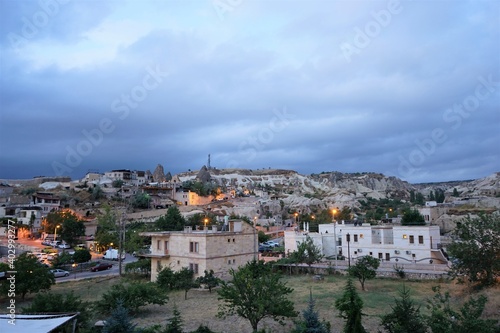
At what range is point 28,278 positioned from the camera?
26.6m

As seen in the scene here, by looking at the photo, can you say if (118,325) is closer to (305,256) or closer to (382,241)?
(305,256)

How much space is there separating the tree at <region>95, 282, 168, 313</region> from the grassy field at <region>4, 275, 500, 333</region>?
0.89 metres

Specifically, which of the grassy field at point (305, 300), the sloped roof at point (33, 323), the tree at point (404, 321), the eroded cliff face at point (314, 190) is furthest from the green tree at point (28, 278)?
the eroded cliff face at point (314, 190)

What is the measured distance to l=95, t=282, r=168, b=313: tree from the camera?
2089cm

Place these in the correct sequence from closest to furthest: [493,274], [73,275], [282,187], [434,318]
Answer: [434,318] < [493,274] < [73,275] < [282,187]

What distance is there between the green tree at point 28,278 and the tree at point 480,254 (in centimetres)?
2788

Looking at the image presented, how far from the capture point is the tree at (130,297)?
2089cm

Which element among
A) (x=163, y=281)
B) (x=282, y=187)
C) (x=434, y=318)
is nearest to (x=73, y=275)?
(x=163, y=281)

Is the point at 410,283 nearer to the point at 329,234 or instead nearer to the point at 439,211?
the point at 329,234

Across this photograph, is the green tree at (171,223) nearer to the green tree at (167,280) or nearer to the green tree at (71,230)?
the green tree at (71,230)

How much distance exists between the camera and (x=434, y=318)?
13.4 metres

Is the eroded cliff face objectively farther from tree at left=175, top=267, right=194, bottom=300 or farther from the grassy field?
tree at left=175, top=267, right=194, bottom=300

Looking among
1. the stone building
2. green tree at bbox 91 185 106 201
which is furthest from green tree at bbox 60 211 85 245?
green tree at bbox 91 185 106 201

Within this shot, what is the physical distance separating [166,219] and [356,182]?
135 meters
